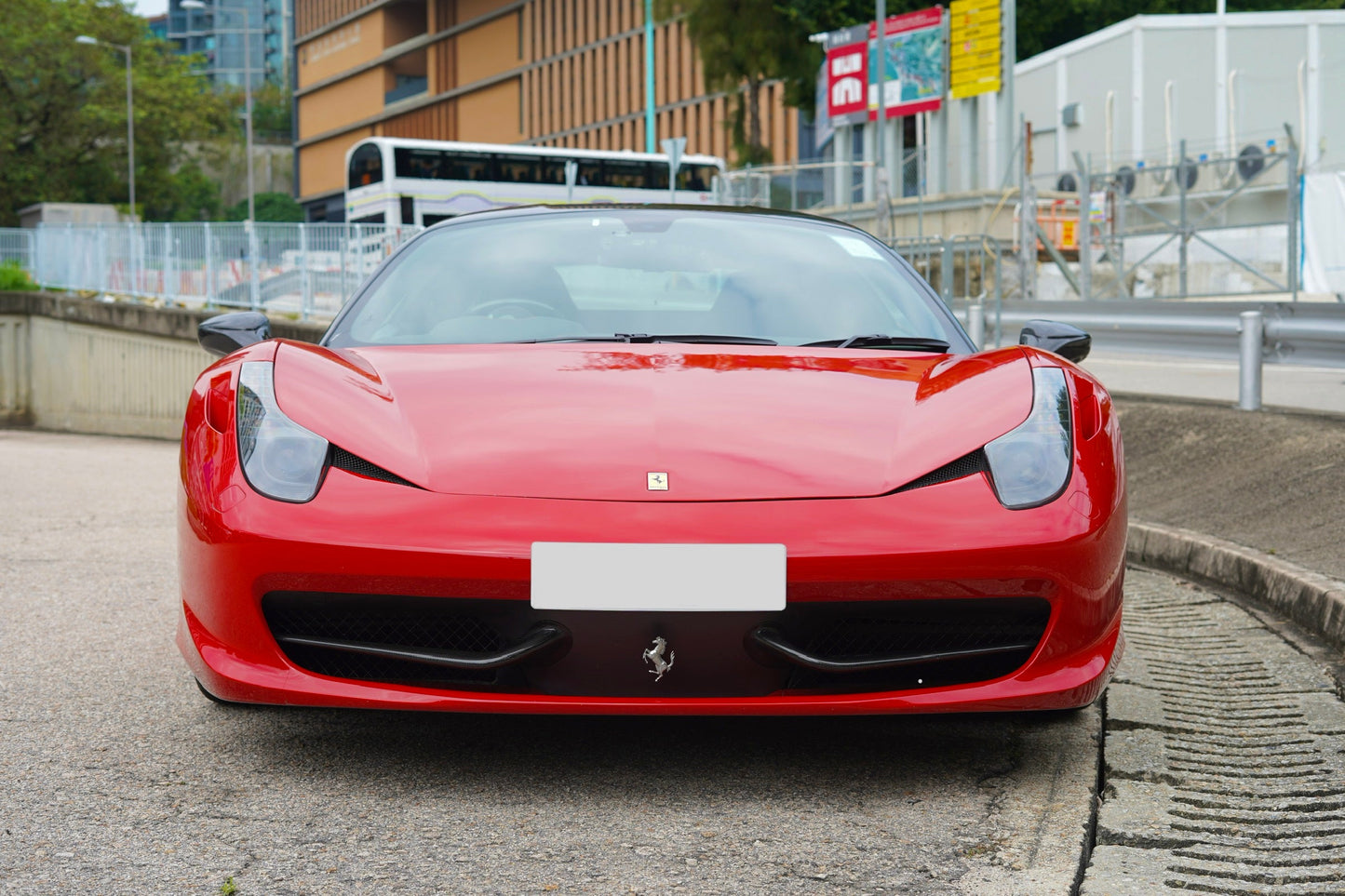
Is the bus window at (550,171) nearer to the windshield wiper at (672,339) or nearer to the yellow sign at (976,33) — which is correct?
the yellow sign at (976,33)

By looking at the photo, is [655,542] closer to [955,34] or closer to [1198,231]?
[1198,231]

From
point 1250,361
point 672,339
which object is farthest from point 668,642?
point 1250,361

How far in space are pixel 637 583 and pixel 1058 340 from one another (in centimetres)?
→ 160

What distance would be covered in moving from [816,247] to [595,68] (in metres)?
65.1

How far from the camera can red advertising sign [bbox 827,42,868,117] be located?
3631cm

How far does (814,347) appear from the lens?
3.52 meters

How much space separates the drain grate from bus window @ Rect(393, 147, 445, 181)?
3042cm

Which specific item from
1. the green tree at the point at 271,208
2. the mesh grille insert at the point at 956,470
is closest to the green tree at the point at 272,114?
the green tree at the point at 271,208

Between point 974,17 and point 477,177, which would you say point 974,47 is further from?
point 477,177

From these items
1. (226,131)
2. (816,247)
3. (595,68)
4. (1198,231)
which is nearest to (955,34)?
(1198,231)

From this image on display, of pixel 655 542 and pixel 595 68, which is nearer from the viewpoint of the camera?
pixel 655 542

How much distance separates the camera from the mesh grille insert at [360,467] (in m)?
2.79

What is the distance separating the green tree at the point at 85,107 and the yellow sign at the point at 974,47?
1474 inches

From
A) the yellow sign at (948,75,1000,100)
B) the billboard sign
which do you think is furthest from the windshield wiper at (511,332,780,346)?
the yellow sign at (948,75,1000,100)
